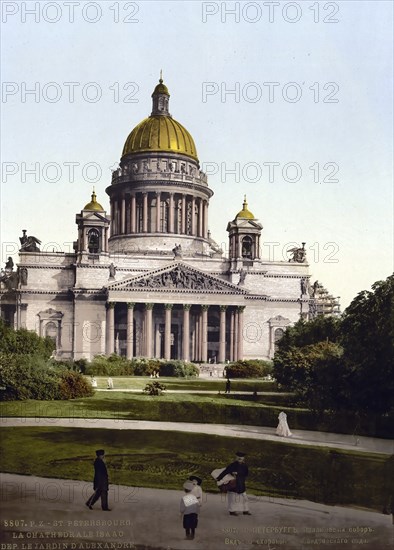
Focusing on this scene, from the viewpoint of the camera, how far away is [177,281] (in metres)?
79.1

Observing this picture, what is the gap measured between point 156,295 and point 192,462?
5603 centimetres

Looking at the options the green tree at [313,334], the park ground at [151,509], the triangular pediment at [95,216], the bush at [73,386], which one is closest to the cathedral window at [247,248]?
the triangular pediment at [95,216]

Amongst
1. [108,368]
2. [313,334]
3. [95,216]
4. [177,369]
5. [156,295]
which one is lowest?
[177,369]

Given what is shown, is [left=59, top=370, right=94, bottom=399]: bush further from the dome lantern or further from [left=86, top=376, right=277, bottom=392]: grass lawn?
the dome lantern

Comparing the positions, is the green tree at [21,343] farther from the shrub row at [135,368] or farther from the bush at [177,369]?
the bush at [177,369]

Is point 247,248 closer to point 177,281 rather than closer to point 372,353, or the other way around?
point 177,281

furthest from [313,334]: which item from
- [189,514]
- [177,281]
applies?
[189,514]

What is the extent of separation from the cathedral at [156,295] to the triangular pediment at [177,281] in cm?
11

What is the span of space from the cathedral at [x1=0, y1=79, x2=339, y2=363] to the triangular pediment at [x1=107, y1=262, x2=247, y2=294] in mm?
106

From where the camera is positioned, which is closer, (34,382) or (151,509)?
(151,509)

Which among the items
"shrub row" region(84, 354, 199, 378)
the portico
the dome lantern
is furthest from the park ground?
the dome lantern

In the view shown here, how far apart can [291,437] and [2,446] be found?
10.7m

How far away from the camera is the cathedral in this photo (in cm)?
7875

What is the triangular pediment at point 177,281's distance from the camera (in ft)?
256
